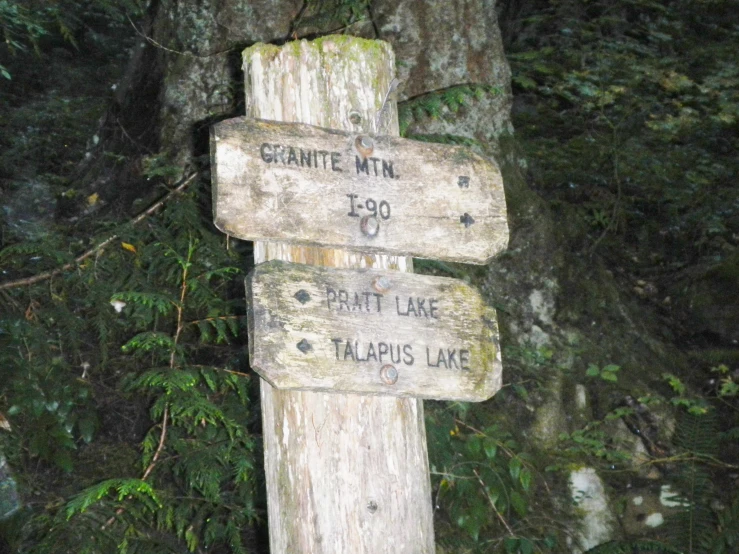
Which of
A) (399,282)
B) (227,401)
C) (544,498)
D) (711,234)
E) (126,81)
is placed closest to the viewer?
(399,282)

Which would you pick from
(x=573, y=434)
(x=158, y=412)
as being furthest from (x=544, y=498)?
(x=158, y=412)

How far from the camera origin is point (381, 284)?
2463 millimetres

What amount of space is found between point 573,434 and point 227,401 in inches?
83.4

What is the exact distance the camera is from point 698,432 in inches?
209

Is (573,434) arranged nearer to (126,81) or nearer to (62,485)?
(62,485)

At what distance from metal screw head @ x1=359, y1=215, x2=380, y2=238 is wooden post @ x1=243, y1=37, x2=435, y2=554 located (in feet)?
0.31

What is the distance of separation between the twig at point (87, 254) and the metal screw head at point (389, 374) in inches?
119

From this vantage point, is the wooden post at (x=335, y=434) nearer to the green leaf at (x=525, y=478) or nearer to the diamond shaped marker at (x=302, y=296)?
the diamond shaped marker at (x=302, y=296)

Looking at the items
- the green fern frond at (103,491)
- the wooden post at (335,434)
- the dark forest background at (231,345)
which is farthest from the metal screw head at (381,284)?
the green fern frond at (103,491)

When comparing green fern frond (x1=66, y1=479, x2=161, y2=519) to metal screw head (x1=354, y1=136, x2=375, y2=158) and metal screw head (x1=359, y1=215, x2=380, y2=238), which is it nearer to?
metal screw head (x1=359, y1=215, x2=380, y2=238)

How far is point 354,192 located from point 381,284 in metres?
0.27

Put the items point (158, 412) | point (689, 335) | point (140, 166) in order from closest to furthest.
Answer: point (158, 412) < point (140, 166) < point (689, 335)

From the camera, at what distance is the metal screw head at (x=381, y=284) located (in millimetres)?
2459

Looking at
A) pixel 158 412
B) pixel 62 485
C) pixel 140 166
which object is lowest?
pixel 62 485
